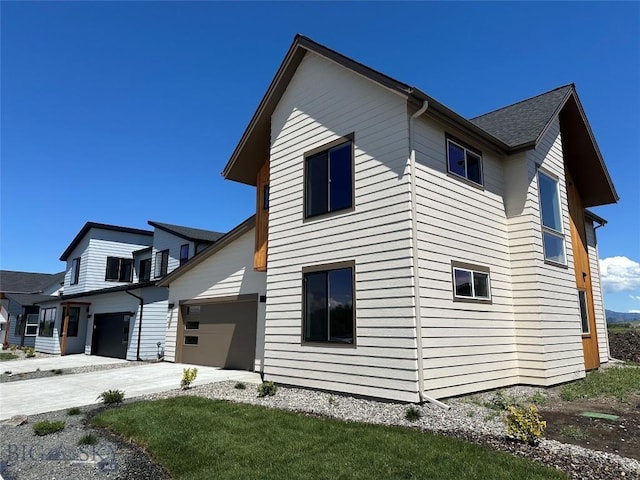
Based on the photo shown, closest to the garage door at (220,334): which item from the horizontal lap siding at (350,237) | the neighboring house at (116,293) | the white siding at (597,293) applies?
the neighboring house at (116,293)

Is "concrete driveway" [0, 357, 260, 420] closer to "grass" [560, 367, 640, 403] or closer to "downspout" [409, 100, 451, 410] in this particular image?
"downspout" [409, 100, 451, 410]

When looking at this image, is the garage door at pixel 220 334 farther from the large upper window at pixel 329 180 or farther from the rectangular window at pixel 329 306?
the large upper window at pixel 329 180

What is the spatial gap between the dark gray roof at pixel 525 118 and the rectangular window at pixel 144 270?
69.2ft

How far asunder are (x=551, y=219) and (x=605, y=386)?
4370mm

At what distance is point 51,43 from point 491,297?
14.1 m

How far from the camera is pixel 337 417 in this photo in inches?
273

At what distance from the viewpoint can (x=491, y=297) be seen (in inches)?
378

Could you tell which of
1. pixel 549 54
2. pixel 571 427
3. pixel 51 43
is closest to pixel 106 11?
pixel 51 43

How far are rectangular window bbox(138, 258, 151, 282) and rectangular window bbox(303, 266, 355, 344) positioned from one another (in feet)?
61.9

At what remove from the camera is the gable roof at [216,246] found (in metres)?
14.2

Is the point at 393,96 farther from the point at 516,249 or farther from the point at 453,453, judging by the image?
the point at 453,453

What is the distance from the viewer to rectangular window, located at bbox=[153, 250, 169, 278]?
2339cm

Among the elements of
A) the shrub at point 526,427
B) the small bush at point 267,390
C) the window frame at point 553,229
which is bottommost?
the small bush at point 267,390

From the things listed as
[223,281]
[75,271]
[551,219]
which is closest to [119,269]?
[75,271]
